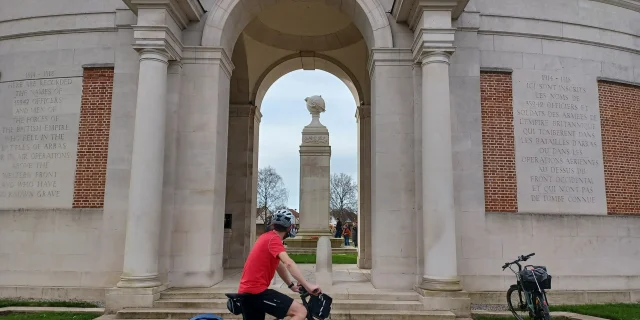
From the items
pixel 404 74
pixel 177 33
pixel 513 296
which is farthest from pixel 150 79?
pixel 513 296

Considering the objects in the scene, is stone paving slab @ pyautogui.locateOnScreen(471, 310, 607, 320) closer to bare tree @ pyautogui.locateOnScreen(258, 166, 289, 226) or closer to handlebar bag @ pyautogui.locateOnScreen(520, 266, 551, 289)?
handlebar bag @ pyautogui.locateOnScreen(520, 266, 551, 289)

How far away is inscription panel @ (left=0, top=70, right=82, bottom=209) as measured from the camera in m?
10.6

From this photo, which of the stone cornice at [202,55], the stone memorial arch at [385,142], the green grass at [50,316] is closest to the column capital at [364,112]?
the stone memorial arch at [385,142]

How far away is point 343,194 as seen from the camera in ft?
279

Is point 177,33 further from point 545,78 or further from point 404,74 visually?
point 545,78

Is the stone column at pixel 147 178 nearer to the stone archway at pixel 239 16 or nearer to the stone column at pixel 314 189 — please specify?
the stone archway at pixel 239 16

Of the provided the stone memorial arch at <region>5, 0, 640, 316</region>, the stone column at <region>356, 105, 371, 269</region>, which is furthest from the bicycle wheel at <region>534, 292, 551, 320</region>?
the stone column at <region>356, 105, 371, 269</region>

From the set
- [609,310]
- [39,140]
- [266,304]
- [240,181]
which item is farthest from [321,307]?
[240,181]

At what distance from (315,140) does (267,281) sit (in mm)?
17935

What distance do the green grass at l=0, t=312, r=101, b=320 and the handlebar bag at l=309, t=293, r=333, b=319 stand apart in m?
5.74

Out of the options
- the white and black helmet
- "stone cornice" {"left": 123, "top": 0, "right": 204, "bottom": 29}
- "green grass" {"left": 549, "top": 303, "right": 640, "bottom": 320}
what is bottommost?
"green grass" {"left": 549, "top": 303, "right": 640, "bottom": 320}

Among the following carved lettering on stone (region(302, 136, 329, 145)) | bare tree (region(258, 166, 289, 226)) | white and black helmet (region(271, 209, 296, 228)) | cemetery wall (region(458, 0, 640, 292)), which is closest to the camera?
white and black helmet (region(271, 209, 296, 228))

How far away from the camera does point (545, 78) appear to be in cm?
1100

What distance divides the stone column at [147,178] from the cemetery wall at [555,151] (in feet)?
20.5
